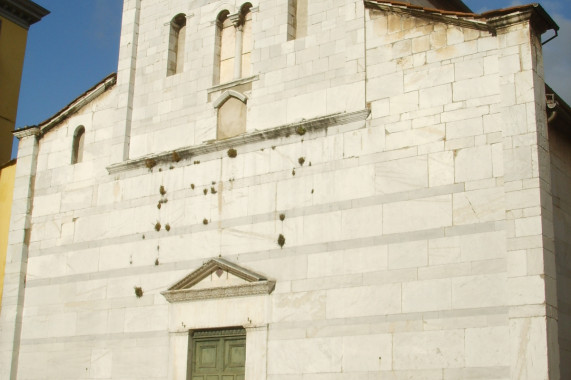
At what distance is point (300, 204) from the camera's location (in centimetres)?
1227

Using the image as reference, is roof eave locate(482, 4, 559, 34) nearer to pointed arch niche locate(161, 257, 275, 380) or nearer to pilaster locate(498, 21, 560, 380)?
pilaster locate(498, 21, 560, 380)

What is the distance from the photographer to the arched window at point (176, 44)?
1497cm

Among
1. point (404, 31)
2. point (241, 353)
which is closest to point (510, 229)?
point (404, 31)

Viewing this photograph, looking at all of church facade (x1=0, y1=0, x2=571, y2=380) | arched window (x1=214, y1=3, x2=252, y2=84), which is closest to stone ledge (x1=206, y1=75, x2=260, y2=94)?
church facade (x1=0, y1=0, x2=571, y2=380)

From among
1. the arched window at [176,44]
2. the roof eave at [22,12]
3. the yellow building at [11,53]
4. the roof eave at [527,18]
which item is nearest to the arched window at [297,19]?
the arched window at [176,44]

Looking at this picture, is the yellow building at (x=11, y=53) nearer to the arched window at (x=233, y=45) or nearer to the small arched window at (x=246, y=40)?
the arched window at (x=233, y=45)

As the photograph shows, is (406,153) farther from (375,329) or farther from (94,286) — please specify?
(94,286)

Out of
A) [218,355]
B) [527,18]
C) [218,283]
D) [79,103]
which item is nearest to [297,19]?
[527,18]

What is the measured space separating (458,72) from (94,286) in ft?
23.5

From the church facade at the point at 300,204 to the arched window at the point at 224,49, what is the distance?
3 cm

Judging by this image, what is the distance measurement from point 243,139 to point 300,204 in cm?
166

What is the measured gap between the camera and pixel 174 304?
1315 centimetres

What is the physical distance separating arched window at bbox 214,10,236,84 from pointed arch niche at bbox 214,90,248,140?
42 cm

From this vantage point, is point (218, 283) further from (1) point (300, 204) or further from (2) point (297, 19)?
(2) point (297, 19)
